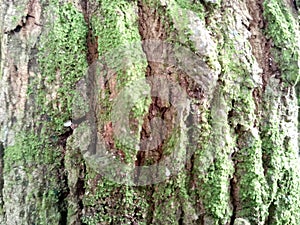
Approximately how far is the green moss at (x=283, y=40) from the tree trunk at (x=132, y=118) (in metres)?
0.12

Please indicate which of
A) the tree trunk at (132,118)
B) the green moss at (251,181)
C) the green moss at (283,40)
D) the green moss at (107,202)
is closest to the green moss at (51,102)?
the tree trunk at (132,118)

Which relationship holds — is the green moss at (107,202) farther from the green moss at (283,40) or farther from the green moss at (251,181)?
the green moss at (283,40)

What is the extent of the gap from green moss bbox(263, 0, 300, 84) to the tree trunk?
0.40 feet

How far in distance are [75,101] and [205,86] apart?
1.26 ft

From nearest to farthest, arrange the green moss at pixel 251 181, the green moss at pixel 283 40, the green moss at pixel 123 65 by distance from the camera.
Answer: the green moss at pixel 123 65
the green moss at pixel 251 181
the green moss at pixel 283 40

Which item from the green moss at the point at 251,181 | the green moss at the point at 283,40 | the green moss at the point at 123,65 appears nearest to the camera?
the green moss at the point at 123,65

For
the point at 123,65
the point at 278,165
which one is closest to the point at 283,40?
the point at 278,165

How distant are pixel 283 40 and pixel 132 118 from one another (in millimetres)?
629

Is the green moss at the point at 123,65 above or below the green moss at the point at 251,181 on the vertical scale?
A: above

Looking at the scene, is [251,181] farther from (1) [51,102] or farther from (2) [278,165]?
(1) [51,102]

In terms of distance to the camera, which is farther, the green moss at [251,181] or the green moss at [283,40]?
the green moss at [283,40]

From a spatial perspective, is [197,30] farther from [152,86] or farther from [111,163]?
[111,163]

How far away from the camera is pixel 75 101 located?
1.00m

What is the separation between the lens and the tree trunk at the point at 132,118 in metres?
0.95
